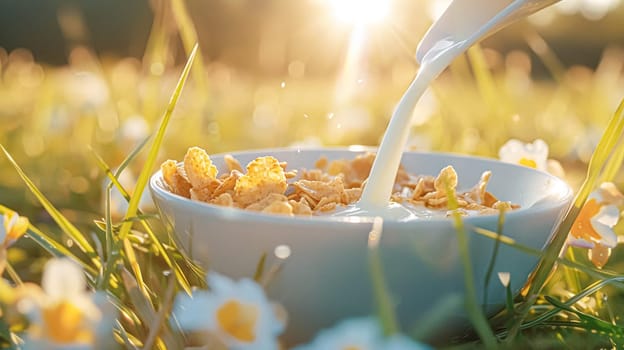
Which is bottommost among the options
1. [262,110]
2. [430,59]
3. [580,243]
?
[262,110]

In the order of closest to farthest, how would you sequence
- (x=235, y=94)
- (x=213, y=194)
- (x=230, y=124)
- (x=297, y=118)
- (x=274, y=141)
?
(x=213, y=194) → (x=274, y=141) → (x=230, y=124) → (x=297, y=118) → (x=235, y=94)

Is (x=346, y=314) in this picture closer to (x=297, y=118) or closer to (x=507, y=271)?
(x=507, y=271)

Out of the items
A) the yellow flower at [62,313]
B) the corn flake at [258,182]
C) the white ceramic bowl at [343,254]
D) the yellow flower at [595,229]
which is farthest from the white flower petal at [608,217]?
the yellow flower at [62,313]

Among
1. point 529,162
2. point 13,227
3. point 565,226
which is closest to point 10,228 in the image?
point 13,227

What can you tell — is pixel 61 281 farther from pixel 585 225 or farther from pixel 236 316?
pixel 585 225

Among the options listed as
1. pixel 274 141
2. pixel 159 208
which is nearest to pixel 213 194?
pixel 159 208

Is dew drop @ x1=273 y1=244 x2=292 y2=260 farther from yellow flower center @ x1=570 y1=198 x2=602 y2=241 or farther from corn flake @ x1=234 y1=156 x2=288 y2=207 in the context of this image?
yellow flower center @ x1=570 y1=198 x2=602 y2=241

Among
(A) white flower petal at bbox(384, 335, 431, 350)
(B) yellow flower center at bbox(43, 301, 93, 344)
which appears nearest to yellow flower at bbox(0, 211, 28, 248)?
(B) yellow flower center at bbox(43, 301, 93, 344)
